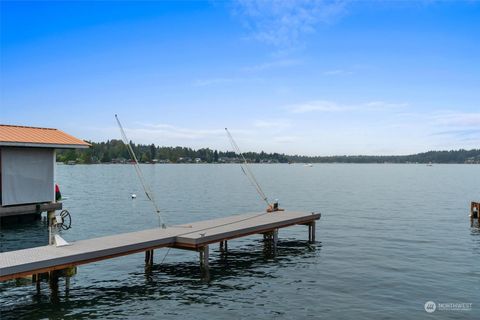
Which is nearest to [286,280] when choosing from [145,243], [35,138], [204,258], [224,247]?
[204,258]

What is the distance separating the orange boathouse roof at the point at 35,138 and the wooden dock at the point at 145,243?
33.6 feet

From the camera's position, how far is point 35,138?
89.2 ft

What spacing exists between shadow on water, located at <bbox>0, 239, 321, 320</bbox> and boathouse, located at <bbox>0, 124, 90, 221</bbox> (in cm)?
1000

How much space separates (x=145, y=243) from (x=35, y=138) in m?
13.7

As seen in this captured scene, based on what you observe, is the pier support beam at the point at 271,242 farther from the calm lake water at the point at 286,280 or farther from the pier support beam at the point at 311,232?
the pier support beam at the point at 311,232

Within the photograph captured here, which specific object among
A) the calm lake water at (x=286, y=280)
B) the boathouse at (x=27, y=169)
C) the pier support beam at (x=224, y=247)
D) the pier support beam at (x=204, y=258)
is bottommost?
the calm lake water at (x=286, y=280)

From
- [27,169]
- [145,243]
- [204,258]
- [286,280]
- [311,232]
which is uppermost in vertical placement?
[27,169]

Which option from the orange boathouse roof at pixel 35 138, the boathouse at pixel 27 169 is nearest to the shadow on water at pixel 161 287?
the boathouse at pixel 27 169

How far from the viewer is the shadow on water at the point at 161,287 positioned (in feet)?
49.5

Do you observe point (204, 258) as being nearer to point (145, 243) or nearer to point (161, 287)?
point (161, 287)

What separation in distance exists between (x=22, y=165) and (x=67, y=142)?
3137mm

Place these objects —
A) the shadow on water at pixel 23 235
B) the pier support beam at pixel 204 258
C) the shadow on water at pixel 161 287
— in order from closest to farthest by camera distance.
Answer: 1. the shadow on water at pixel 161 287
2. the pier support beam at pixel 204 258
3. the shadow on water at pixel 23 235

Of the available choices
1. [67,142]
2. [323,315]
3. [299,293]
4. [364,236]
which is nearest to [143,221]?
[67,142]

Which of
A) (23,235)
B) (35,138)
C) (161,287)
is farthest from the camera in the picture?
(35,138)
